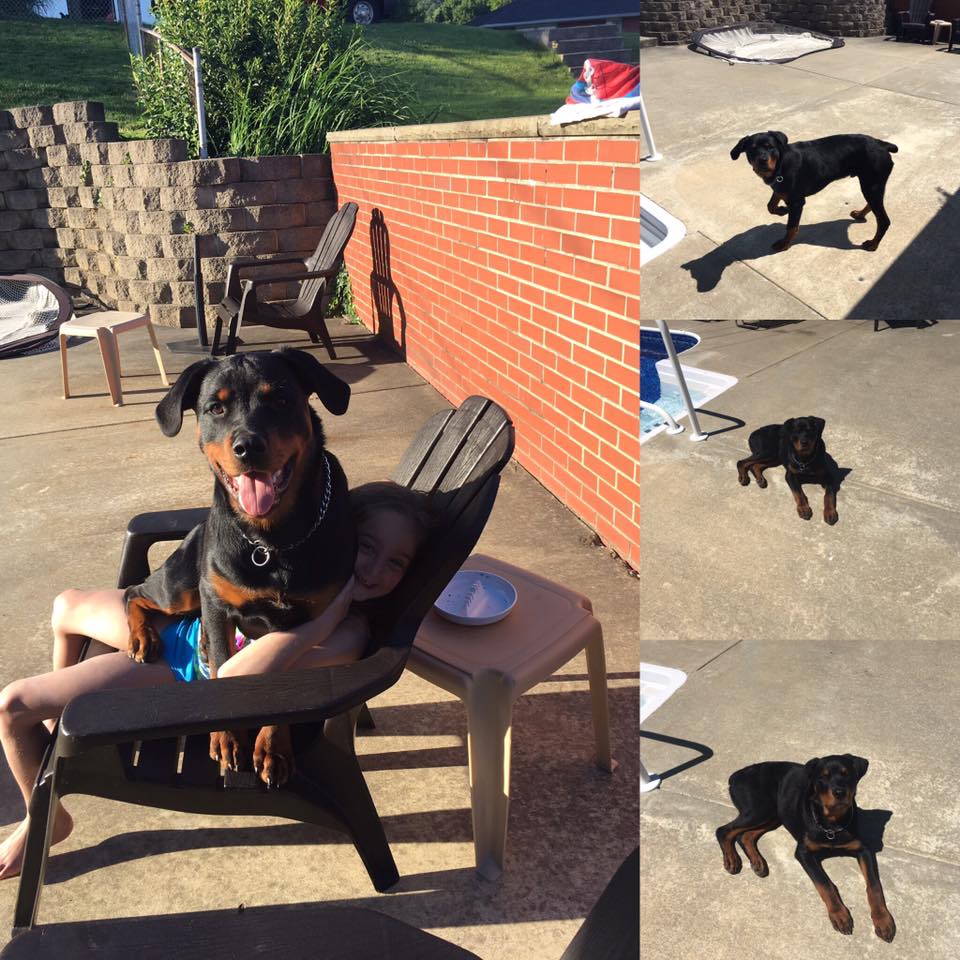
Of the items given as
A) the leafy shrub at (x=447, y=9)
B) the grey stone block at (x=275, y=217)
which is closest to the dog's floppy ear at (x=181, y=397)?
the grey stone block at (x=275, y=217)

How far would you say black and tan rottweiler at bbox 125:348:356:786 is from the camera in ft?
6.19

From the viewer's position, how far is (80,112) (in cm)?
956

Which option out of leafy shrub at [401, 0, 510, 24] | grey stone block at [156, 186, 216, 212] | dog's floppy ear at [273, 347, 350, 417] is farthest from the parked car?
dog's floppy ear at [273, 347, 350, 417]

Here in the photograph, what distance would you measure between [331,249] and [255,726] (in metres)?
6.55

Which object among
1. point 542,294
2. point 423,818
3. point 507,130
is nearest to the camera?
point 423,818

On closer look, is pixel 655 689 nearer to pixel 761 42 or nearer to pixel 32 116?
pixel 761 42

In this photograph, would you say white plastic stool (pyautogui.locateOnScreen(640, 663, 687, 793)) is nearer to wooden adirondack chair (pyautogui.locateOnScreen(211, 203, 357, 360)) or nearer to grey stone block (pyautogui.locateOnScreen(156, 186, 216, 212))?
wooden adirondack chair (pyautogui.locateOnScreen(211, 203, 357, 360))

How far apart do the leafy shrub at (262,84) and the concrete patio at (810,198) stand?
933cm

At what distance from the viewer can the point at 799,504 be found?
38 centimetres

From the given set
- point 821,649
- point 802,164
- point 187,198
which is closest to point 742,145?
point 802,164

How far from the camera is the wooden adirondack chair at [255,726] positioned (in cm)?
174

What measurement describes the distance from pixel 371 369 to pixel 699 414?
6966 mm

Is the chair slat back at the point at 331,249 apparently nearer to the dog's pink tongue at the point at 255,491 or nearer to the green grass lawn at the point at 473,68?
the green grass lawn at the point at 473,68

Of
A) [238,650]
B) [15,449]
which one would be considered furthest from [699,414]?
[15,449]
